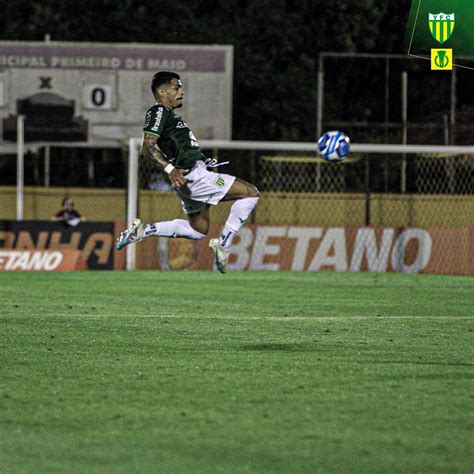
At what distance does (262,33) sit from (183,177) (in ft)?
123

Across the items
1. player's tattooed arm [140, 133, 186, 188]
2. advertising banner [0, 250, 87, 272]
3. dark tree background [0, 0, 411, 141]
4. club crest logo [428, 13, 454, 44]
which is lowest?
advertising banner [0, 250, 87, 272]

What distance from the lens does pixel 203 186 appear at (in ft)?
40.2

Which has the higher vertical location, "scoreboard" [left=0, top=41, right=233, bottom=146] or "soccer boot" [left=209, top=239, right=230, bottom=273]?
"scoreboard" [left=0, top=41, right=233, bottom=146]

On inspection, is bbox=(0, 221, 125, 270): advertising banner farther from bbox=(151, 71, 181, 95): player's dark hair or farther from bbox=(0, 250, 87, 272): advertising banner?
bbox=(151, 71, 181, 95): player's dark hair

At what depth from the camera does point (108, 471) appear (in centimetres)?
555

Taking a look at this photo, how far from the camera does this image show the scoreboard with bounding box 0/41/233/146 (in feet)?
122

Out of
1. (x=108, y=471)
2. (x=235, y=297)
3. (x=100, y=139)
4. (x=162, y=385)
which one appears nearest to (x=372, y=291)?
(x=235, y=297)

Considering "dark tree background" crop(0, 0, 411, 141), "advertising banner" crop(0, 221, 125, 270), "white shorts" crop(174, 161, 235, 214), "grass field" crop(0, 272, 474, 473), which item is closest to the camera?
"grass field" crop(0, 272, 474, 473)

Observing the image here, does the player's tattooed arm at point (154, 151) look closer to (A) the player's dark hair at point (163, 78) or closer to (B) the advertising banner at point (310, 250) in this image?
(A) the player's dark hair at point (163, 78)

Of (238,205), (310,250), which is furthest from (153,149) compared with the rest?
(310,250)

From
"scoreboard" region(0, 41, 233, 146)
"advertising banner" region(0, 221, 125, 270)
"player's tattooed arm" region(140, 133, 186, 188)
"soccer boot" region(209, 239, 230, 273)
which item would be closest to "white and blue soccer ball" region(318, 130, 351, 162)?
"soccer boot" region(209, 239, 230, 273)

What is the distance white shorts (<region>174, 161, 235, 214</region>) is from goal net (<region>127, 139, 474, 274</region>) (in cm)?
1325

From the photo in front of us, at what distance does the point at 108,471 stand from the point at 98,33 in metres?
43.3

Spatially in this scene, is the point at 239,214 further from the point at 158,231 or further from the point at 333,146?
the point at 333,146
